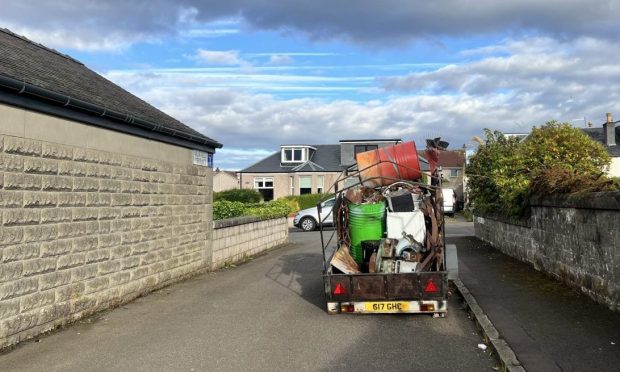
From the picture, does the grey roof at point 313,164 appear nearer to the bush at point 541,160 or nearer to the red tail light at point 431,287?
the bush at point 541,160

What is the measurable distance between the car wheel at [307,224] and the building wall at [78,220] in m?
19.7

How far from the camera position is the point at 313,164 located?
53.0m

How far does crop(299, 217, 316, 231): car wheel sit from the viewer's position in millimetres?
31453

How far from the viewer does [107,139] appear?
9234 millimetres

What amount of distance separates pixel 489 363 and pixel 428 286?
2063 millimetres

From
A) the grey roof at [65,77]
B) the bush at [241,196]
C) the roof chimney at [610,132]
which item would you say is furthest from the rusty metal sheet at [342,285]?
the roof chimney at [610,132]

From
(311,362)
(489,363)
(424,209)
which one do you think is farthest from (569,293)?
(311,362)

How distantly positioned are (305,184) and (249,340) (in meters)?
44.9

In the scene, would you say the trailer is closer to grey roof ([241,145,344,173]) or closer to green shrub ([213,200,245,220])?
green shrub ([213,200,245,220])

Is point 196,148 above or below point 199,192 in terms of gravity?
above

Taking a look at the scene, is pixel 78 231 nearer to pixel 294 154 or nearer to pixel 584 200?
pixel 584 200

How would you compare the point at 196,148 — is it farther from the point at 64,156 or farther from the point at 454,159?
the point at 454,159

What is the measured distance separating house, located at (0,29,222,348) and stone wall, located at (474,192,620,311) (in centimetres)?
737

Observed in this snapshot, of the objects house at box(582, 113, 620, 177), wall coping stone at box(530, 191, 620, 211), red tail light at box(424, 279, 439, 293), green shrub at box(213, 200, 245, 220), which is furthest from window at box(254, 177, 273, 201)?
red tail light at box(424, 279, 439, 293)
